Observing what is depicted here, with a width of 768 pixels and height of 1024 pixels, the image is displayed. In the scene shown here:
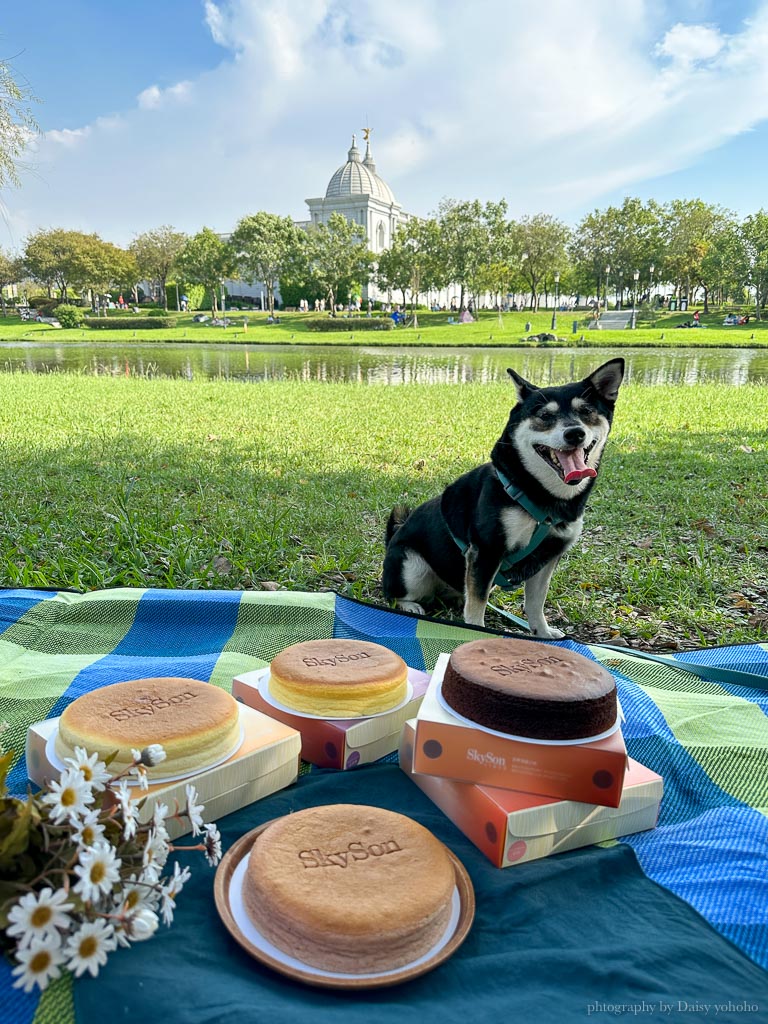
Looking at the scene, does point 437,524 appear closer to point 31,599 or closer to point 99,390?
point 31,599

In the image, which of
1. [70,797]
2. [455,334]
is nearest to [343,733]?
[70,797]

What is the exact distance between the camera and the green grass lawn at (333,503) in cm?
456

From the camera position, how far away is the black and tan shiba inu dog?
3.22 m

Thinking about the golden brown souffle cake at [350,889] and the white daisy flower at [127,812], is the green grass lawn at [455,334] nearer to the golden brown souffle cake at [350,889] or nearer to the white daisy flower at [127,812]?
the golden brown souffle cake at [350,889]

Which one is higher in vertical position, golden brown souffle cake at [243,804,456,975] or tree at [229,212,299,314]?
tree at [229,212,299,314]

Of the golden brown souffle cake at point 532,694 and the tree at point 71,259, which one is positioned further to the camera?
the tree at point 71,259

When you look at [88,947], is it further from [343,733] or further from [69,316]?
[69,316]

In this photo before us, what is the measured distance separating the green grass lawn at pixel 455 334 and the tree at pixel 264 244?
519 cm

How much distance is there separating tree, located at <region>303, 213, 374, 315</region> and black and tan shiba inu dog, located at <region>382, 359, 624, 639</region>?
2760 inches

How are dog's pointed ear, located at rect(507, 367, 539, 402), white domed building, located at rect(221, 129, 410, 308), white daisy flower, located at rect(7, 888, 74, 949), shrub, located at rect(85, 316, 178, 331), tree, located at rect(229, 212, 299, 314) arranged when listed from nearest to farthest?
white daisy flower, located at rect(7, 888, 74, 949)
dog's pointed ear, located at rect(507, 367, 539, 402)
shrub, located at rect(85, 316, 178, 331)
tree, located at rect(229, 212, 299, 314)
white domed building, located at rect(221, 129, 410, 308)

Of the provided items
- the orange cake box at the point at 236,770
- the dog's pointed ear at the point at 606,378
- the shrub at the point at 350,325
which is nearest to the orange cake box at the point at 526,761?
the orange cake box at the point at 236,770

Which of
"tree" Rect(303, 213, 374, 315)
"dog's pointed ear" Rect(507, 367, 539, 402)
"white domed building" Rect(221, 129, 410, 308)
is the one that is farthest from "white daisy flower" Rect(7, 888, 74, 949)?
"white domed building" Rect(221, 129, 410, 308)

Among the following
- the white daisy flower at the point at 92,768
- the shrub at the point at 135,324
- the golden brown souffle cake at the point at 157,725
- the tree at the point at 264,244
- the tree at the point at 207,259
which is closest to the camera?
the white daisy flower at the point at 92,768

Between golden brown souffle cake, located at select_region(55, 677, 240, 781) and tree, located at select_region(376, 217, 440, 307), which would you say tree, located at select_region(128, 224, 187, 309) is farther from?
golden brown souffle cake, located at select_region(55, 677, 240, 781)
